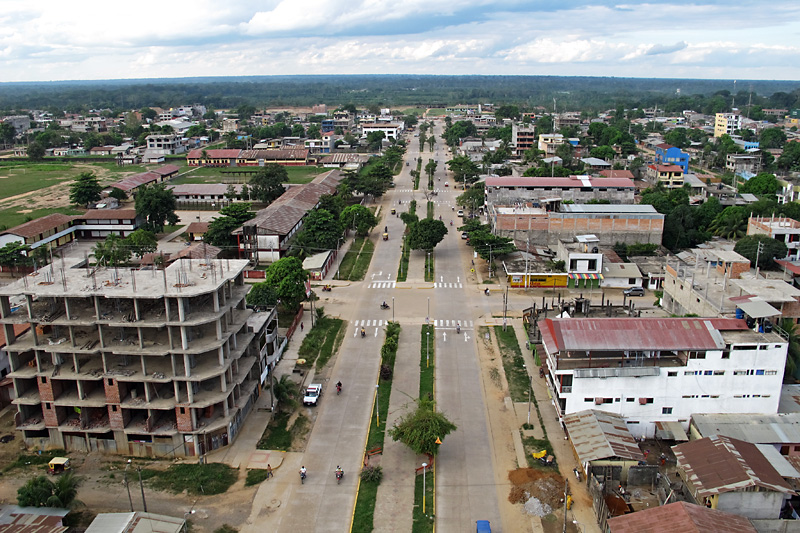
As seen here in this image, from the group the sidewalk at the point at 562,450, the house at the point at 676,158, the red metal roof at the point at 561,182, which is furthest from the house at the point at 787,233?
the house at the point at 676,158

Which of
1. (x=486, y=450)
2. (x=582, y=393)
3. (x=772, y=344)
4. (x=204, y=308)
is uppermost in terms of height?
(x=204, y=308)

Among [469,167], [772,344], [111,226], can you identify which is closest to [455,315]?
[772,344]

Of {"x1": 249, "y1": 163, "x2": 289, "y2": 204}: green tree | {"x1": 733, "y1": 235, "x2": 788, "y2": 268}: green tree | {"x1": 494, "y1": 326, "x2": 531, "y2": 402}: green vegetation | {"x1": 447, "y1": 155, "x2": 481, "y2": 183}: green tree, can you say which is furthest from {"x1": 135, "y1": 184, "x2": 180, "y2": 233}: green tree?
{"x1": 733, "y1": 235, "x2": 788, "y2": 268}: green tree

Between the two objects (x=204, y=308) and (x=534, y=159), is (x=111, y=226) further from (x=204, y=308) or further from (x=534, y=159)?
(x=534, y=159)

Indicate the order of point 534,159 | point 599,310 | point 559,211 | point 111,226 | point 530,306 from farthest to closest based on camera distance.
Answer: point 534,159, point 111,226, point 559,211, point 530,306, point 599,310

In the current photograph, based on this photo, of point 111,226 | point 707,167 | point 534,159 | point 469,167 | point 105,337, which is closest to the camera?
point 105,337

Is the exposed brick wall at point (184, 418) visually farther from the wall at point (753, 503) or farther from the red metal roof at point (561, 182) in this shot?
the red metal roof at point (561, 182)

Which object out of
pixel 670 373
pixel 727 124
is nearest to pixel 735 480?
pixel 670 373

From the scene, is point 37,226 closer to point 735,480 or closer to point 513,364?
point 513,364
